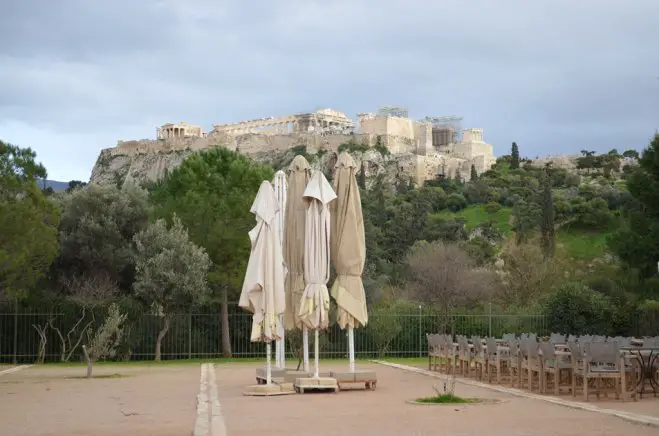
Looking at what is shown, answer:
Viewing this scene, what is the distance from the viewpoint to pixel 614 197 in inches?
3044

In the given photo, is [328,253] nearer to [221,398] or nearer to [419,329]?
[221,398]

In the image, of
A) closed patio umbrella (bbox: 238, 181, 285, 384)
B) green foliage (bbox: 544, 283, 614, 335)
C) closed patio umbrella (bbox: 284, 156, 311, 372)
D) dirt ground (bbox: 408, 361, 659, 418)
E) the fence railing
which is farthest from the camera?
the fence railing

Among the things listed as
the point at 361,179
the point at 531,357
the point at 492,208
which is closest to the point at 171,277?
the point at 531,357

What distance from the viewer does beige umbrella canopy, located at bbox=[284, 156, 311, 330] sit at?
53.1 ft

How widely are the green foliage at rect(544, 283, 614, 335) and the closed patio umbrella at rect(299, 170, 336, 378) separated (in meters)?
15.3

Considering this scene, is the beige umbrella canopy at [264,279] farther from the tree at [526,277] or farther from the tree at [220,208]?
the tree at [526,277]

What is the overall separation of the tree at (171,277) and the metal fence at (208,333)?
52 centimetres

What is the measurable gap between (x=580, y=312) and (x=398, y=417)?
61.8 feet

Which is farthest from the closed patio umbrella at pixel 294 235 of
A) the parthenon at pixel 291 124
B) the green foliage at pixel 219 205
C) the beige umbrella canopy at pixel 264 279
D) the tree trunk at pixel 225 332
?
the parthenon at pixel 291 124

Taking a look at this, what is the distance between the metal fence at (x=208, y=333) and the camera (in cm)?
2808

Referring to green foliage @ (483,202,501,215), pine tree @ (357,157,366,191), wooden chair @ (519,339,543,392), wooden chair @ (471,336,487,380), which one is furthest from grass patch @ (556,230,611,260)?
wooden chair @ (519,339,543,392)

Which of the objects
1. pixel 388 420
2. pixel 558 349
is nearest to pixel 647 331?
pixel 558 349

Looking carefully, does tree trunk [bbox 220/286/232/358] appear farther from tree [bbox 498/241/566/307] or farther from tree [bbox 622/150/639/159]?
tree [bbox 622/150/639/159]

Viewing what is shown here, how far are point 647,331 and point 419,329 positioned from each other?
289 inches
